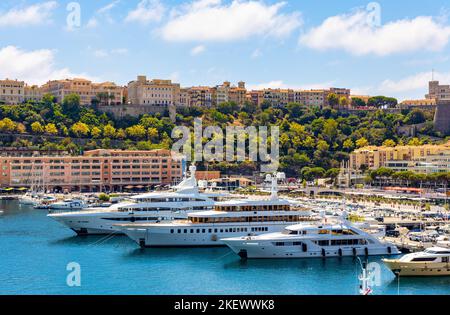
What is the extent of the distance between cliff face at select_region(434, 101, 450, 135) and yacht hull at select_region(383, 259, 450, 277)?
68749 mm

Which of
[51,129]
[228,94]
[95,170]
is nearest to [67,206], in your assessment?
[95,170]

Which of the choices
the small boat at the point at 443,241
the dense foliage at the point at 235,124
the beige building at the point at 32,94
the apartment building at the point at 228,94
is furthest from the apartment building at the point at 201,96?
the small boat at the point at 443,241

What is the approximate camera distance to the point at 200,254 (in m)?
29.5

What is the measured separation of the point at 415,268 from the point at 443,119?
6999cm

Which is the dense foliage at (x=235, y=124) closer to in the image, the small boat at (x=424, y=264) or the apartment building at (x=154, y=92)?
the apartment building at (x=154, y=92)

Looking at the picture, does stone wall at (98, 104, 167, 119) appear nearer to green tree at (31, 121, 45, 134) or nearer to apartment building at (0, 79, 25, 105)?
apartment building at (0, 79, 25, 105)

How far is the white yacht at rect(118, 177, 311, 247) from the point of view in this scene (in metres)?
31.2

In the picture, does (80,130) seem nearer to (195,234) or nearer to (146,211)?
(146,211)

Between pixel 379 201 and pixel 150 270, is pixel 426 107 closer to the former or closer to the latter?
pixel 379 201

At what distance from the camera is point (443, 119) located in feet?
294

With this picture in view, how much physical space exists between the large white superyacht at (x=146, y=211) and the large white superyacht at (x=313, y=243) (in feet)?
25.2

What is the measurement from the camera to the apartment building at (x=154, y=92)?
94.1 metres

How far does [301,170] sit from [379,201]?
88.2ft
